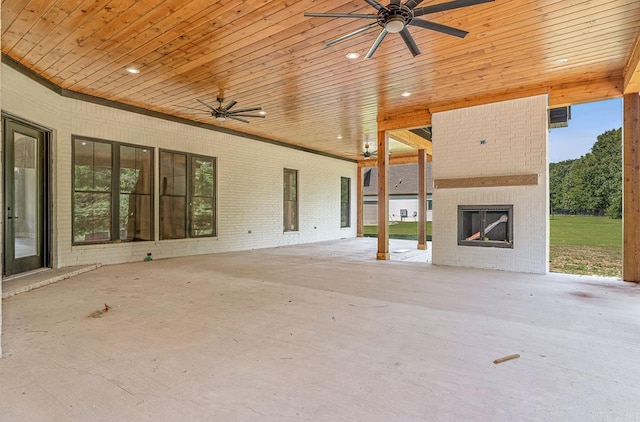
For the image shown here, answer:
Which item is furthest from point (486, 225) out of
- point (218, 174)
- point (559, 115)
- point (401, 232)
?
point (401, 232)

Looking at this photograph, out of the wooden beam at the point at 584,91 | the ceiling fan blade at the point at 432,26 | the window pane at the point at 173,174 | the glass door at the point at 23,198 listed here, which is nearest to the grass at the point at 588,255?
the wooden beam at the point at 584,91

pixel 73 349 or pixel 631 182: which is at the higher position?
pixel 631 182

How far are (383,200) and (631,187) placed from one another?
13.2 ft

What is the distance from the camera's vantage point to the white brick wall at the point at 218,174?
571cm

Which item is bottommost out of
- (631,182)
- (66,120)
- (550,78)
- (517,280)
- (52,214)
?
(517,280)

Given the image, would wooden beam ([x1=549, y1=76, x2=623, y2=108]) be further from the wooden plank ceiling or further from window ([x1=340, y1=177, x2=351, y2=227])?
window ([x1=340, y1=177, x2=351, y2=227])

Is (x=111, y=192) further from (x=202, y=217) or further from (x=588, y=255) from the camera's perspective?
(x=588, y=255)

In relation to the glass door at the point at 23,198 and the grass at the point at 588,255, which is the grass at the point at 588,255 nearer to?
the grass at the point at 588,255

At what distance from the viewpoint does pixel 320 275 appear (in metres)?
5.42

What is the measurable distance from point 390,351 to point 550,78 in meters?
5.15

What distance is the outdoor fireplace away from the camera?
233 inches

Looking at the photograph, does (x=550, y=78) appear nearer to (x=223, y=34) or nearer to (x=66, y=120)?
(x=223, y=34)

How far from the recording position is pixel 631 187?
16.5ft

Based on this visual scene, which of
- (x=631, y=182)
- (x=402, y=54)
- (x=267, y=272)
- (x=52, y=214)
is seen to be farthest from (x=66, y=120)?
(x=631, y=182)
